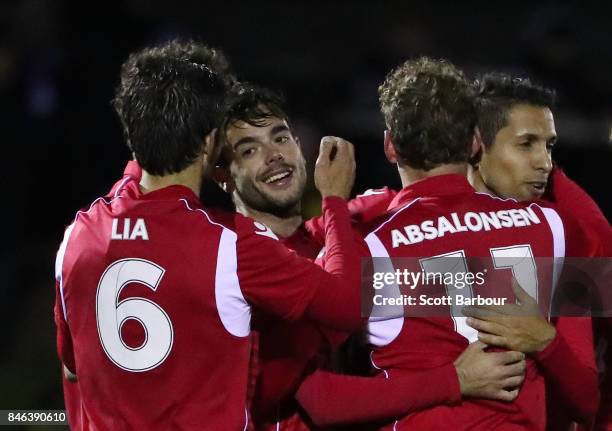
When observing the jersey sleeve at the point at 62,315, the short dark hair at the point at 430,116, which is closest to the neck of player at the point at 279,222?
the short dark hair at the point at 430,116

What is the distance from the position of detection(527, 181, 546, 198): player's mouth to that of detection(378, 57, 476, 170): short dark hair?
0.39 metres

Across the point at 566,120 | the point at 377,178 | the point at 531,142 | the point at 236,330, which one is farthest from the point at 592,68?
the point at 236,330

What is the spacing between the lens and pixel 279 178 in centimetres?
377

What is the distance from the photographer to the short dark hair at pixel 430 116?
3436 mm

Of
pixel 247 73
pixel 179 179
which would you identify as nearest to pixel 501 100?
pixel 179 179

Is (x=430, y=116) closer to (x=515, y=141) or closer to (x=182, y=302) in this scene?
(x=515, y=141)

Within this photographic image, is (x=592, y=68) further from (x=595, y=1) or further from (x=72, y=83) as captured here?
(x=72, y=83)

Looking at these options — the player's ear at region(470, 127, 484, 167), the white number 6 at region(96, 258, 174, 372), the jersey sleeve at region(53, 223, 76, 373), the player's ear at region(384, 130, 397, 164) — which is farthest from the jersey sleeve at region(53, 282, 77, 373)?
the player's ear at region(470, 127, 484, 167)

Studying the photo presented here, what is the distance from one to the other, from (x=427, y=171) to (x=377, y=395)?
0.77 metres

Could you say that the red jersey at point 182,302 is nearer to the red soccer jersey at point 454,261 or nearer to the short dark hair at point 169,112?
the short dark hair at point 169,112

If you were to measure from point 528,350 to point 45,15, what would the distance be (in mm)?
6113

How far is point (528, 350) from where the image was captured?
3.33 metres

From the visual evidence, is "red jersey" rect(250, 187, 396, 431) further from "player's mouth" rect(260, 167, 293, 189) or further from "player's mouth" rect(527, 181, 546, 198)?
"player's mouth" rect(527, 181, 546, 198)

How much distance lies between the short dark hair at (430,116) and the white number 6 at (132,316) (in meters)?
0.97
